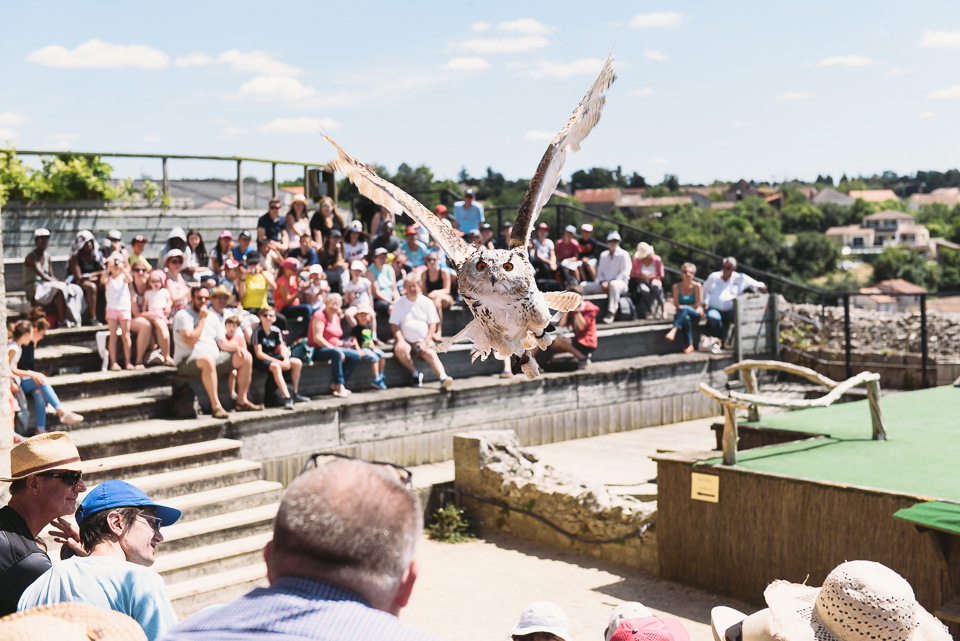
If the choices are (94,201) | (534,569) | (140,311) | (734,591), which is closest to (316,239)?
(140,311)

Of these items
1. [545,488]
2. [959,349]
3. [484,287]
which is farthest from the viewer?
[959,349]

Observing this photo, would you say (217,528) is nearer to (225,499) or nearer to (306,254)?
(225,499)

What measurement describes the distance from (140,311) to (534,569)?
4.87m

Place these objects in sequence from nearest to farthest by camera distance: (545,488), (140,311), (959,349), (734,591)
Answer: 1. (734,591)
2. (545,488)
3. (140,311)
4. (959,349)

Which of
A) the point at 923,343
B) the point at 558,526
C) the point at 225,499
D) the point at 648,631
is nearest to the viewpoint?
the point at 648,631

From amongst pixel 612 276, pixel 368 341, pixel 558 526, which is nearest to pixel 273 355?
pixel 368 341

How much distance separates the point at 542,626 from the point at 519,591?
15.5ft

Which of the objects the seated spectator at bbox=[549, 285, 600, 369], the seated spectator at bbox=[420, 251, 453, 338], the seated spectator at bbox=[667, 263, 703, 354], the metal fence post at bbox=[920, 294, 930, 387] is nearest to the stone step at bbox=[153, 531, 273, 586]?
the seated spectator at bbox=[420, 251, 453, 338]

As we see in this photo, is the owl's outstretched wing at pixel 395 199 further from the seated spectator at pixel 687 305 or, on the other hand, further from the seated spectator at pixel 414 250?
the seated spectator at pixel 687 305

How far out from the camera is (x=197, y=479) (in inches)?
330

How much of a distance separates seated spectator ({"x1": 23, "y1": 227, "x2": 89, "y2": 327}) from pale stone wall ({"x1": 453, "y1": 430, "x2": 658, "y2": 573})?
14.9 ft

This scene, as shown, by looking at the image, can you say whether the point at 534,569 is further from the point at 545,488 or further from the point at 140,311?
the point at 140,311

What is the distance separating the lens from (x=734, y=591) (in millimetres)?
6961

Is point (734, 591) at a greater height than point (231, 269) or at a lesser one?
lesser
